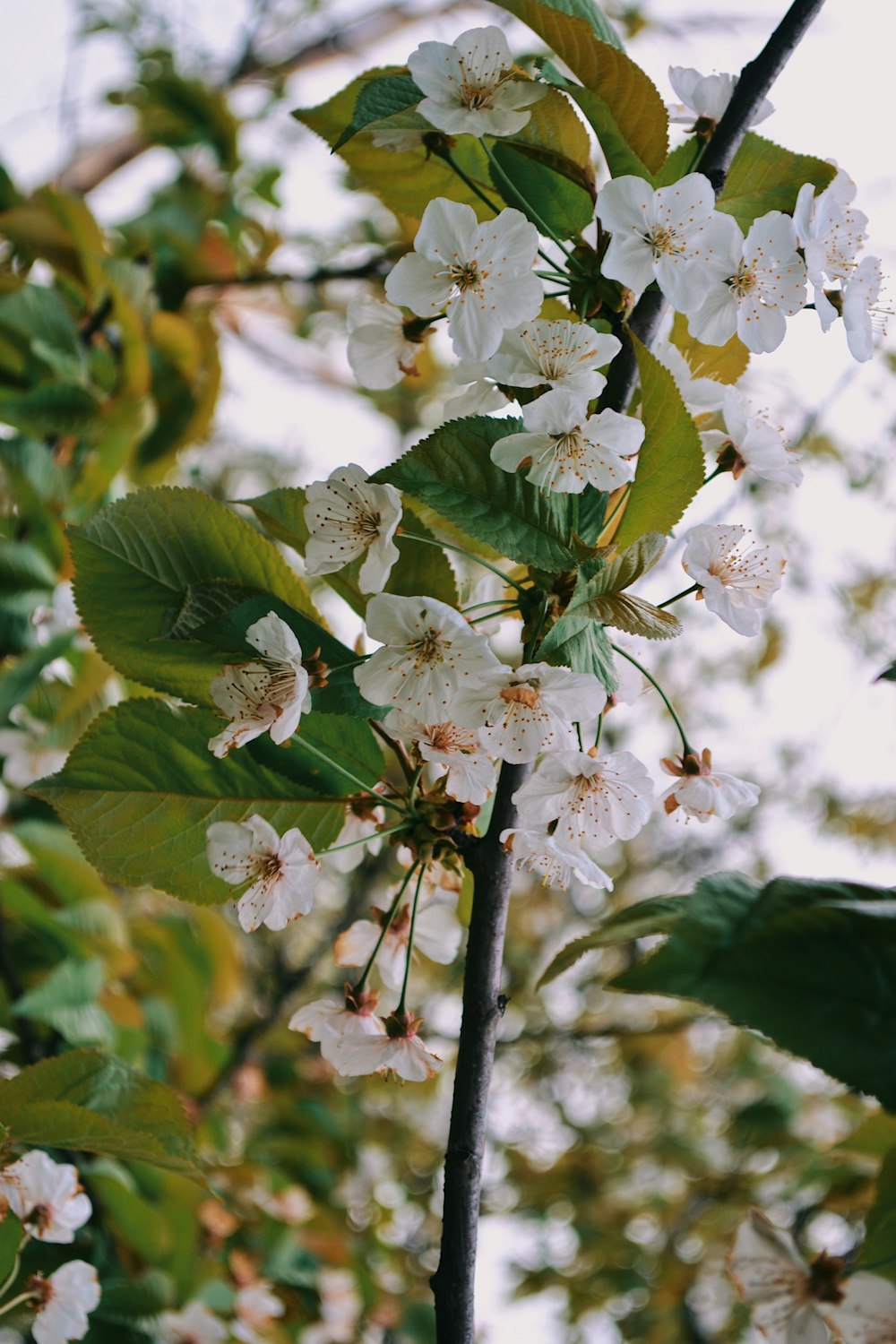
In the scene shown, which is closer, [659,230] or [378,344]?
[659,230]

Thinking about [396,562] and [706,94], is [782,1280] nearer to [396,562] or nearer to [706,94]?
[396,562]

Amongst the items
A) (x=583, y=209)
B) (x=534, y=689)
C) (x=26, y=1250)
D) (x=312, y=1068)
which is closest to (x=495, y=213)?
(x=583, y=209)

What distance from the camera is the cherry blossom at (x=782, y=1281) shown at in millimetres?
367

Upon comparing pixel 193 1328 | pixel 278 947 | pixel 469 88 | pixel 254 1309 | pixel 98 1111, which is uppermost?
pixel 469 88

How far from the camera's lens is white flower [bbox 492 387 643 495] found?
1.50ft

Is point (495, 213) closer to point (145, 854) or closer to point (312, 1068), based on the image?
point (145, 854)

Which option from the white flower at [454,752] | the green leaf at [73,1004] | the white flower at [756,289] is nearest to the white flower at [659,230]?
the white flower at [756,289]

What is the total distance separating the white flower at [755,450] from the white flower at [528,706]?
0.17m

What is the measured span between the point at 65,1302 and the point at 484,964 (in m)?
0.39

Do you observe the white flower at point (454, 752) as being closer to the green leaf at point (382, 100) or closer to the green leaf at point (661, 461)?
the green leaf at point (661, 461)

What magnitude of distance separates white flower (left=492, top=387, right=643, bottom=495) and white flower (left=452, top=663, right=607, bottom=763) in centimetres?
8

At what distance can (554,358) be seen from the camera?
49 cm

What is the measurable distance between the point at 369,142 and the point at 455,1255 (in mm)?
564

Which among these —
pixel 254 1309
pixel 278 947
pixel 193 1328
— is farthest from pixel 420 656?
pixel 278 947
